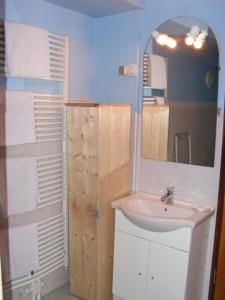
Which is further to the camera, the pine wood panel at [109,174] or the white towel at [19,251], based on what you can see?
the pine wood panel at [109,174]

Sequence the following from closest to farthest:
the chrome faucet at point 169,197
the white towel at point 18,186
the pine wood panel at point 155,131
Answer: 1. the white towel at point 18,186
2. the chrome faucet at point 169,197
3. the pine wood panel at point 155,131

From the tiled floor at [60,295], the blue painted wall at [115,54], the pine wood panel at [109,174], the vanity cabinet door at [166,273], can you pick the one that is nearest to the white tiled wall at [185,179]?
the pine wood panel at [109,174]

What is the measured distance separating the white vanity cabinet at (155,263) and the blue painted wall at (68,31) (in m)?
1.17

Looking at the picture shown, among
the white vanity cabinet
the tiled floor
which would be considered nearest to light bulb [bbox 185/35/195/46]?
the white vanity cabinet

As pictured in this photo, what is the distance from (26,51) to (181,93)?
1206 millimetres

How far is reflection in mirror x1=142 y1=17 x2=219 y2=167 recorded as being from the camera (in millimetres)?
2156

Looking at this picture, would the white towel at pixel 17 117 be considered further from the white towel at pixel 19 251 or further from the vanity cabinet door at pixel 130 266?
the vanity cabinet door at pixel 130 266

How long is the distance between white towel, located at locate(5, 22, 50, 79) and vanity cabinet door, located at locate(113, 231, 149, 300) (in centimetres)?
139

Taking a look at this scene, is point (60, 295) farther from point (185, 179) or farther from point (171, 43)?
point (171, 43)

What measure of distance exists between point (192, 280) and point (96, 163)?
109 cm

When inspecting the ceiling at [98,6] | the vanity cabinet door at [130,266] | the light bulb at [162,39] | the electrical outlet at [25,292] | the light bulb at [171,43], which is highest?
the ceiling at [98,6]

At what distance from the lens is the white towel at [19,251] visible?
2.14 meters

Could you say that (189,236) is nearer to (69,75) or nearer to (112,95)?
(112,95)

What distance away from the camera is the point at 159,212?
2318 millimetres
